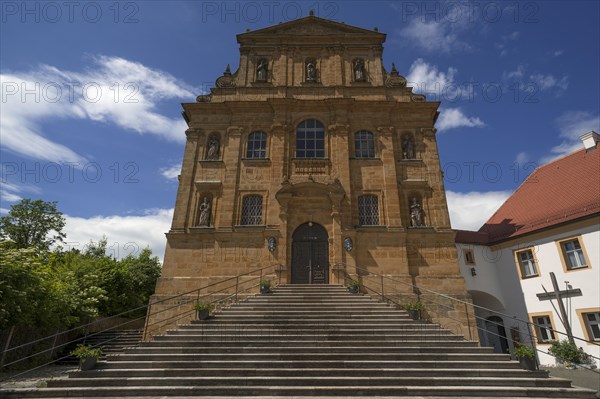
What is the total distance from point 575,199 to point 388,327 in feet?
42.3

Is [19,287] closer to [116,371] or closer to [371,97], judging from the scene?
[116,371]

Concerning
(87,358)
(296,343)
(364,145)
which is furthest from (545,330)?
(87,358)

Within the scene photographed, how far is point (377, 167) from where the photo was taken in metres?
17.4

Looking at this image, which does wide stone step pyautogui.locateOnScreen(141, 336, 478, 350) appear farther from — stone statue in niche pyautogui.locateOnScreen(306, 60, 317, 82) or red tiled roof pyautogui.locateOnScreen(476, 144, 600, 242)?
stone statue in niche pyautogui.locateOnScreen(306, 60, 317, 82)

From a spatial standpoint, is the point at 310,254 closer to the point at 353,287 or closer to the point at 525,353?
the point at 353,287

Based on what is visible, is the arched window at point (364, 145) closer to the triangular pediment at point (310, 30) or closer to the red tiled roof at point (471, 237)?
the triangular pediment at point (310, 30)

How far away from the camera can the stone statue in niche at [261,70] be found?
64.8 ft

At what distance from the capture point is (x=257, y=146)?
18.3 m

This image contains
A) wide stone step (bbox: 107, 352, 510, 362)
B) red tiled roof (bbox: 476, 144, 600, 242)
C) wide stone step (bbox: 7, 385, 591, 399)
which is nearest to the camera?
wide stone step (bbox: 7, 385, 591, 399)

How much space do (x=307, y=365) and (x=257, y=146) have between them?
491 inches

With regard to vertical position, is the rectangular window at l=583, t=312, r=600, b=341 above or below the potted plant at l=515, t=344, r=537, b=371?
above

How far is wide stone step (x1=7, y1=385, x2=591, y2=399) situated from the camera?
7160mm

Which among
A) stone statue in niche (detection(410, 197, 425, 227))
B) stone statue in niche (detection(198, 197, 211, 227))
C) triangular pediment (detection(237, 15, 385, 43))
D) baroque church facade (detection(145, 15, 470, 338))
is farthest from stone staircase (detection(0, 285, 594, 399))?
triangular pediment (detection(237, 15, 385, 43))

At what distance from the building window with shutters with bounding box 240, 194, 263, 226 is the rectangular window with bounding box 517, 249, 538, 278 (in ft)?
44.3
